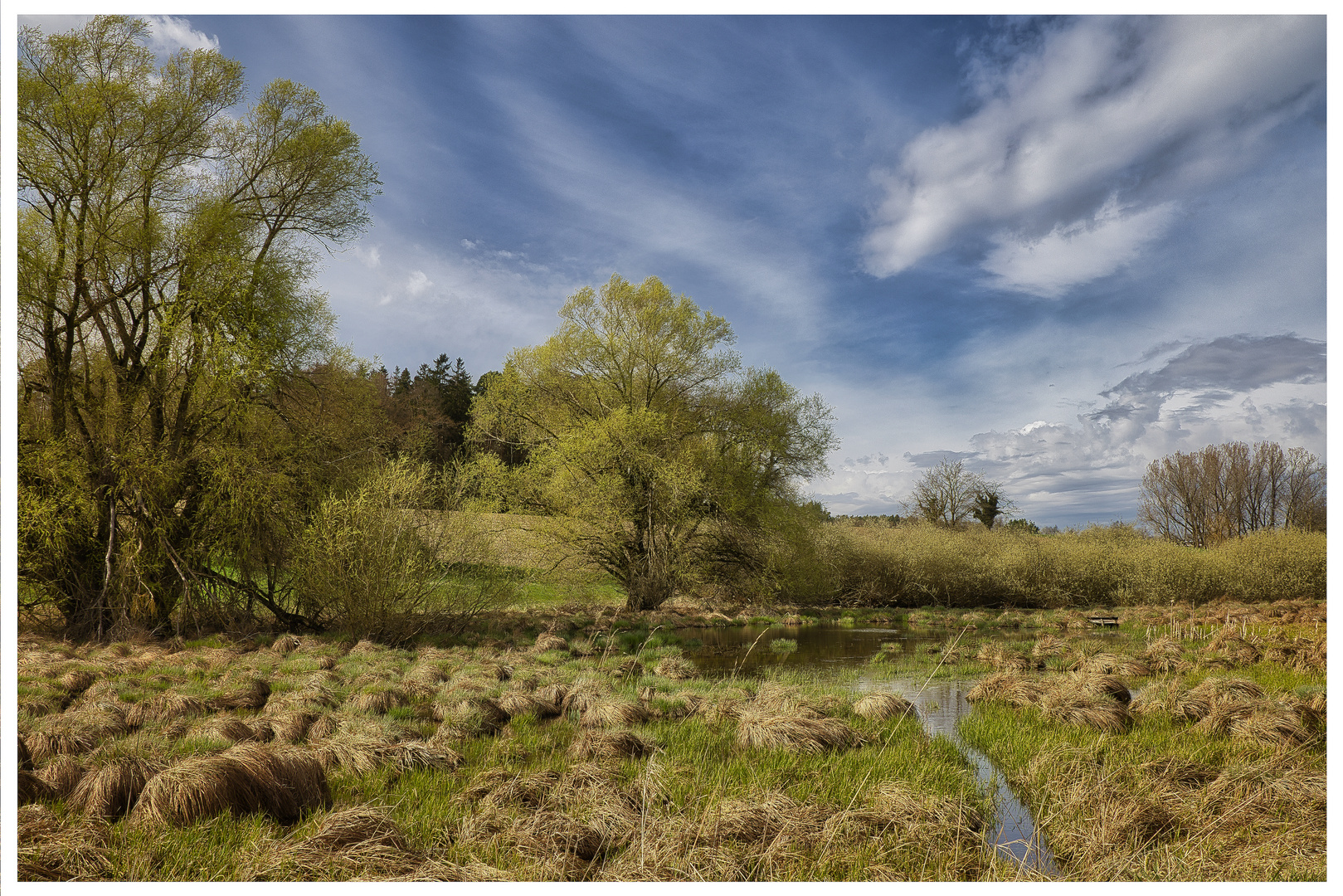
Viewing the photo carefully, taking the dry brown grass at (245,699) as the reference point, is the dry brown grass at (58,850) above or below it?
above

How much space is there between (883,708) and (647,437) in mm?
14893

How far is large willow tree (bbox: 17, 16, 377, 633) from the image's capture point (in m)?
13.5

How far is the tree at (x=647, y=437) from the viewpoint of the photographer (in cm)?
2205

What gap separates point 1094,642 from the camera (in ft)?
53.2

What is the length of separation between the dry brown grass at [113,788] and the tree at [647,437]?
1687cm

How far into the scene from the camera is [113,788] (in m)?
4.66

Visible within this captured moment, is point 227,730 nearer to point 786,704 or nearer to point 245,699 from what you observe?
point 245,699

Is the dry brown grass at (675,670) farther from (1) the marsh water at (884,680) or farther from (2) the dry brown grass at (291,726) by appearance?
(2) the dry brown grass at (291,726)

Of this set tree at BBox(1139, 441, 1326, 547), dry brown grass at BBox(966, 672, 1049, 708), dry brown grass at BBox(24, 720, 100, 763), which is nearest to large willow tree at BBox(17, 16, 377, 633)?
dry brown grass at BBox(24, 720, 100, 763)

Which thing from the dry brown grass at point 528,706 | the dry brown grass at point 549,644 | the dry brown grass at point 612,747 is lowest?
the dry brown grass at point 549,644

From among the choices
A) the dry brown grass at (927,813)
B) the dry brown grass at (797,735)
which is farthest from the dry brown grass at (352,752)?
the dry brown grass at (927,813)

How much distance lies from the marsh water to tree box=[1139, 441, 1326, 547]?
91.4 feet

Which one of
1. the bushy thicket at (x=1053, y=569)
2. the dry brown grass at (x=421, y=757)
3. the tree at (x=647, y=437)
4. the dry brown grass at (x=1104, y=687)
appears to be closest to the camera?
the dry brown grass at (x=421, y=757)
